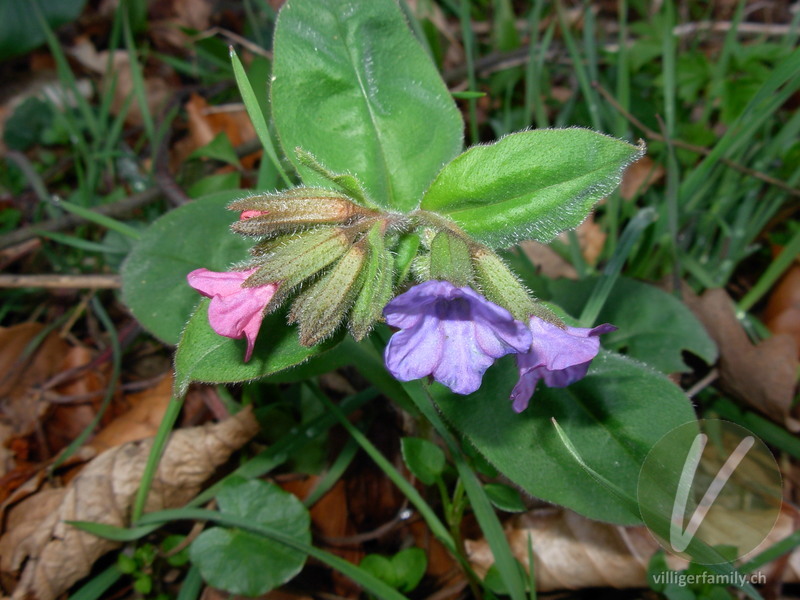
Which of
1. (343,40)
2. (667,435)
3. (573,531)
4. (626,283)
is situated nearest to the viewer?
(667,435)

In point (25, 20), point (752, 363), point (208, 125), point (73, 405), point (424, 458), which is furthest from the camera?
point (25, 20)

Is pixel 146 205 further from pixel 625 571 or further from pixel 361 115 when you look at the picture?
pixel 625 571

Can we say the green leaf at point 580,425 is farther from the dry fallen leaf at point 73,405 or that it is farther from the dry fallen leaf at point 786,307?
the dry fallen leaf at point 73,405

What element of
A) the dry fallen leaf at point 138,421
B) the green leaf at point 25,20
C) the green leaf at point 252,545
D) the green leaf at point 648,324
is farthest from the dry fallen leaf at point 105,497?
the green leaf at point 25,20

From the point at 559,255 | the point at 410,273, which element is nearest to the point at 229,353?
the point at 410,273

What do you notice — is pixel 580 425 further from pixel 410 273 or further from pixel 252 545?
pixel 252 545

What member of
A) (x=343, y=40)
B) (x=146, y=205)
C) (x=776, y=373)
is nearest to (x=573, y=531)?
(x=776, y=373)
